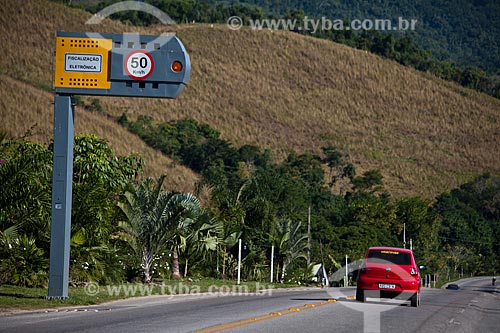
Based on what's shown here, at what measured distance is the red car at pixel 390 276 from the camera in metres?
25.2

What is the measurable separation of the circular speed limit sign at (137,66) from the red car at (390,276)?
8.72 meters

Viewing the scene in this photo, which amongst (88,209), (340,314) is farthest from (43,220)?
(340,314)

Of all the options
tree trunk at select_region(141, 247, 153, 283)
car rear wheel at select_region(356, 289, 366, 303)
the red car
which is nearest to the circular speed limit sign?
the red car

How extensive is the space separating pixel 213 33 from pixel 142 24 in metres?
14.0

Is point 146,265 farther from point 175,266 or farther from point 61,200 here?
point 61,200

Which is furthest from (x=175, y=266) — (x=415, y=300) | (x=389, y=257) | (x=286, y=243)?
(x=286, y=243)

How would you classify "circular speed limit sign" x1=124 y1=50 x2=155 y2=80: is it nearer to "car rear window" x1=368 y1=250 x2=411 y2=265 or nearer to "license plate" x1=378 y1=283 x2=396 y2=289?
"car rear window" x1=368 y1=250 x2=411 y2=265

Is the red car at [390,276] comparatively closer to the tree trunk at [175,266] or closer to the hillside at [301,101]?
the tree trunk at [175,266]

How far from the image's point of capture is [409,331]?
17.1 m

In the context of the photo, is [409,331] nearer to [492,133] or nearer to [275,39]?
[492,133]

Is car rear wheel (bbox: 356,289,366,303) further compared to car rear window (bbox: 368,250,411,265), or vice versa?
car rear wheel (bbox: 356,289,366,303)

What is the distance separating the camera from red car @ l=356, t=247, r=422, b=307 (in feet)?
82.7

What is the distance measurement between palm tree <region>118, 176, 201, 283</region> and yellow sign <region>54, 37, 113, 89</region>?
10.8 m

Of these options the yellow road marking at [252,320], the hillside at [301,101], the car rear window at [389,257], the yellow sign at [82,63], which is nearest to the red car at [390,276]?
the car rear window at [389,257]
